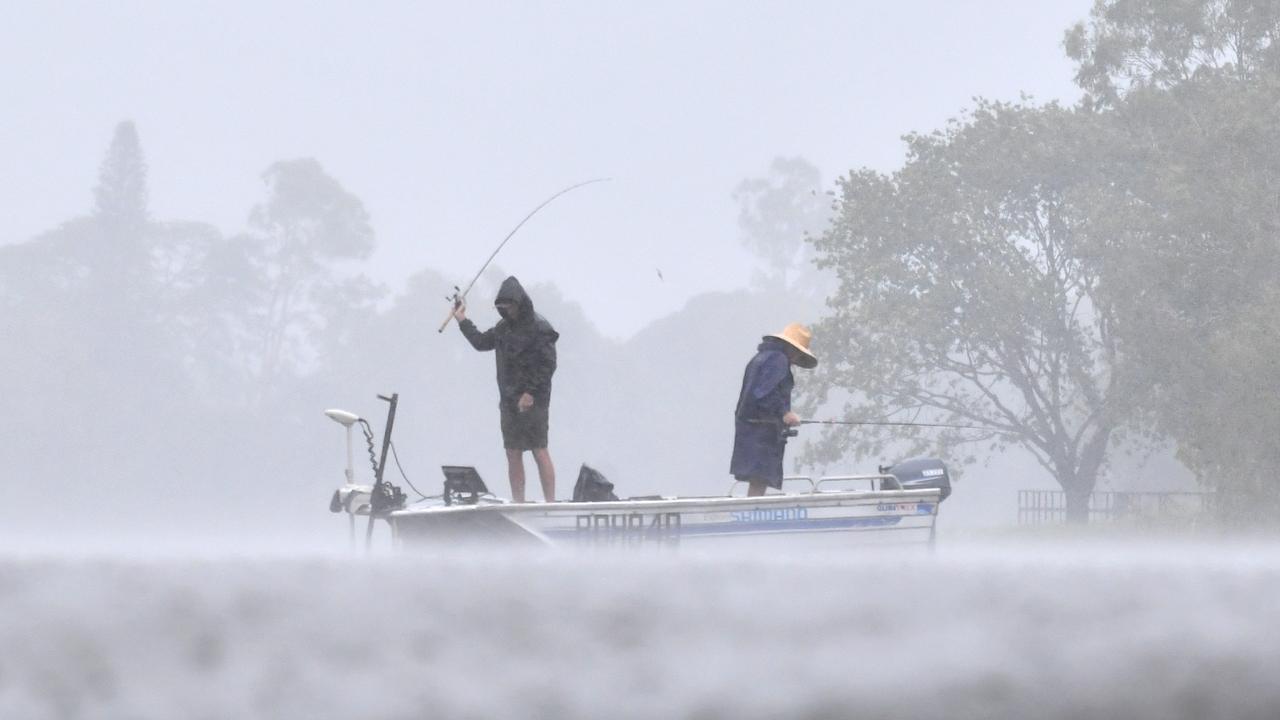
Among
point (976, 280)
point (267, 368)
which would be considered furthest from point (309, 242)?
point (976, 280)

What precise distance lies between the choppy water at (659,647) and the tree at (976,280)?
116ft

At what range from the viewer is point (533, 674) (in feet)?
1.45

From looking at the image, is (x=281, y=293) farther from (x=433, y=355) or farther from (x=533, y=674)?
(x=533, y=674)

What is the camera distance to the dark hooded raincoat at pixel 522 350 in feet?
31.8

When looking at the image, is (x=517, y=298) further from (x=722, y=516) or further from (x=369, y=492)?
(x=722, y=516)

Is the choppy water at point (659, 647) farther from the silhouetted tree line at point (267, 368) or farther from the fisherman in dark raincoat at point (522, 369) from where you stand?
the silhouetted tree line at point (267, 368)

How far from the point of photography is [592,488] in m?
9.68

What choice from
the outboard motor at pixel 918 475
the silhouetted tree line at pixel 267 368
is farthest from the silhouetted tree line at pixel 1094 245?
the silhouetted tree line at pixel 267 368

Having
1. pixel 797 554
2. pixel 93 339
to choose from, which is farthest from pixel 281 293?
pixel 797 554

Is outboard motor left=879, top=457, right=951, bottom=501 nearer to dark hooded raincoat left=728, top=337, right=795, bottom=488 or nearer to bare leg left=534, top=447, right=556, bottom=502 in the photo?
dark hooded raincoat left=728, top=337, right=795, bottom=488

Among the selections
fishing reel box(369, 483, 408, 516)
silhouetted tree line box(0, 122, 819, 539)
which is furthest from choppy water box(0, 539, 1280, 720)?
silhouetted tree line box(0, 122, 819, 539)

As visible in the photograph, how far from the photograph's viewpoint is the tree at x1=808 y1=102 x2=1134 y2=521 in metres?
36.6

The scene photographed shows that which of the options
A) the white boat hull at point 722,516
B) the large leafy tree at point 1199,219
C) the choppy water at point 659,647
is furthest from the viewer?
the large leafy tree at point 1199,219

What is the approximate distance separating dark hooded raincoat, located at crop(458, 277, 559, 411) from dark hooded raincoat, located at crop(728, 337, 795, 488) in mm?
1206
